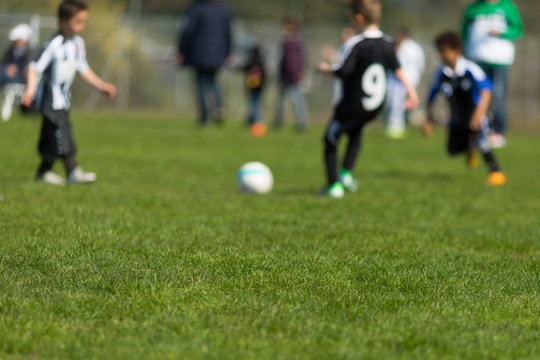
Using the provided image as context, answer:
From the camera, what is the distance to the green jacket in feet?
39.1

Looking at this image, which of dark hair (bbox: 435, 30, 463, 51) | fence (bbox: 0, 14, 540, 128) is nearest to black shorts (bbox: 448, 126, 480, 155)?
dark hair (bbox: 435, 30, 463, 51)

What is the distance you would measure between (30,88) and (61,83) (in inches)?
21.7

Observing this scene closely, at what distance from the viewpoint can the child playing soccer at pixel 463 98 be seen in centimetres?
882

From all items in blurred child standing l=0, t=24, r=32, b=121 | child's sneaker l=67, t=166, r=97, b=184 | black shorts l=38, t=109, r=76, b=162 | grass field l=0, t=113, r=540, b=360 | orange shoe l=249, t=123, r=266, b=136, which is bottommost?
grass field l=0, t=113, r=540, b=360

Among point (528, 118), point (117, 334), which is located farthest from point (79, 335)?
point (528, 118)

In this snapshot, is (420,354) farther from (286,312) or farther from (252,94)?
(252,94)

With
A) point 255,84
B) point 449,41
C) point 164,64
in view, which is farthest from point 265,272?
point 164,64

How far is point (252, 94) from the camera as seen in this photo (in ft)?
59.0

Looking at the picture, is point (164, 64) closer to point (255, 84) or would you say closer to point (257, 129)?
point (255, 84)

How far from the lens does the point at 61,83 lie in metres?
7.85

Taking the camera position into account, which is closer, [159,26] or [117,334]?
[117,334]

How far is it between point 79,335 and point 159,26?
24.5 m

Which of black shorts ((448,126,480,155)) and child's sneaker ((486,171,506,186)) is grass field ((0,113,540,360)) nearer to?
child's sneaker ((486,171,506,186))

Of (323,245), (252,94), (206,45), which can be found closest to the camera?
(323,245)
